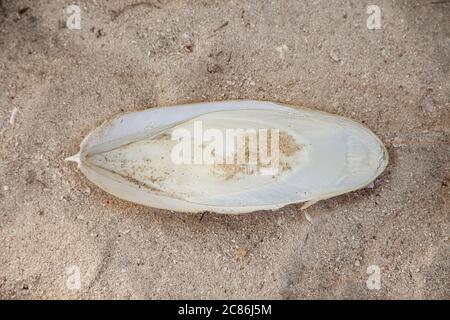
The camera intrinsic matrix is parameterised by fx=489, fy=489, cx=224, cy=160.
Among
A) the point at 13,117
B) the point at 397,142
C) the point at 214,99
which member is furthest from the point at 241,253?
the point at 13,117

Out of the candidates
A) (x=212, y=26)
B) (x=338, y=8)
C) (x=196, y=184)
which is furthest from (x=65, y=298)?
(x=338, y=8)

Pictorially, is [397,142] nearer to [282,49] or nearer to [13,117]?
[282,49]

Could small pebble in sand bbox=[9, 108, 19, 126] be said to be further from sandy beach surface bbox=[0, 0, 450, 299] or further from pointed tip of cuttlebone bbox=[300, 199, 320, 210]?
pointed tip of cuttlebone bbox=[300, 199, 320, 210]

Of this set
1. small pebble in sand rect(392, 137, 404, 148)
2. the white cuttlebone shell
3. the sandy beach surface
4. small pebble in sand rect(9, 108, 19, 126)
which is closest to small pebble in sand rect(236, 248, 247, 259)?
the sandy beach surface

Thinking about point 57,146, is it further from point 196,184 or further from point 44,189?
point 196,184

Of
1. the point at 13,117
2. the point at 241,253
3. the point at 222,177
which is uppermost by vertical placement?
the point at 13,117

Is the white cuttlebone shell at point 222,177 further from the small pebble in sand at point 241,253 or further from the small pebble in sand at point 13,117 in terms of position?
the small pebble in sand at point 13,117

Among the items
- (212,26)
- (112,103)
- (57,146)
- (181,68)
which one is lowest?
(57,146)
